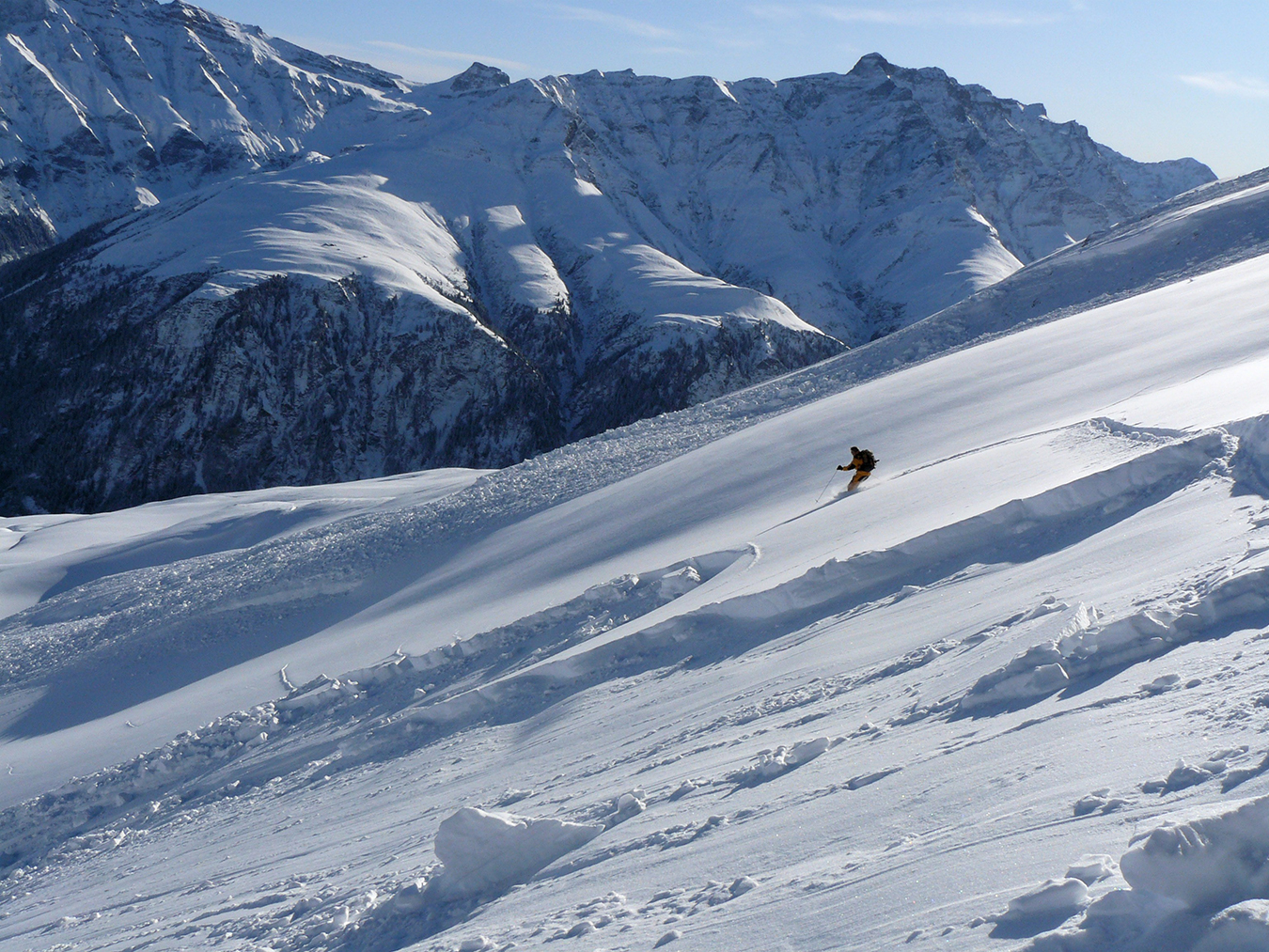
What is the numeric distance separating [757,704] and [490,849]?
2.32 metres

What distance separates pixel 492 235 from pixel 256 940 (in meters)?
96.5

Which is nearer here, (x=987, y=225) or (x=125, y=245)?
(x=125, y=245)

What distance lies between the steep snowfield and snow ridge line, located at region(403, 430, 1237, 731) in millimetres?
32

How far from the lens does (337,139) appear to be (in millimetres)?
148500

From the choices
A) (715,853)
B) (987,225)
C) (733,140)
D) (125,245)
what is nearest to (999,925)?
(715,853)

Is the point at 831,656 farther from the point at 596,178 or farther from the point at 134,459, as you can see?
the point at 596,178

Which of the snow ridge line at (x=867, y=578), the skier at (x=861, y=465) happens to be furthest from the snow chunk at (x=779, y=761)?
the skier at (x=861, y=465)

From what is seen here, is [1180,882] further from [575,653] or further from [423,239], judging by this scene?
[423,239]

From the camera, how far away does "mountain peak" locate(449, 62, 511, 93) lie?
149375 mm

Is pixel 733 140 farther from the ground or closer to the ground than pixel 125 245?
farther from the ground

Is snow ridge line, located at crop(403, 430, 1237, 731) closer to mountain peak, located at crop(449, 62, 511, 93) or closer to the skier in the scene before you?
the skier

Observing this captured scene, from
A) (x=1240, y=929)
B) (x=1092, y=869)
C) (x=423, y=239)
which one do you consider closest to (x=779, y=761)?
(x=1092, y=869)

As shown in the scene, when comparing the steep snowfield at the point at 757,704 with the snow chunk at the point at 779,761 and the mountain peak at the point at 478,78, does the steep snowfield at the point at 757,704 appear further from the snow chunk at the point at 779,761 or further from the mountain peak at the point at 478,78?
the mountain peak at the point at 478,78

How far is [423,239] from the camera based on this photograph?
90.9 m
